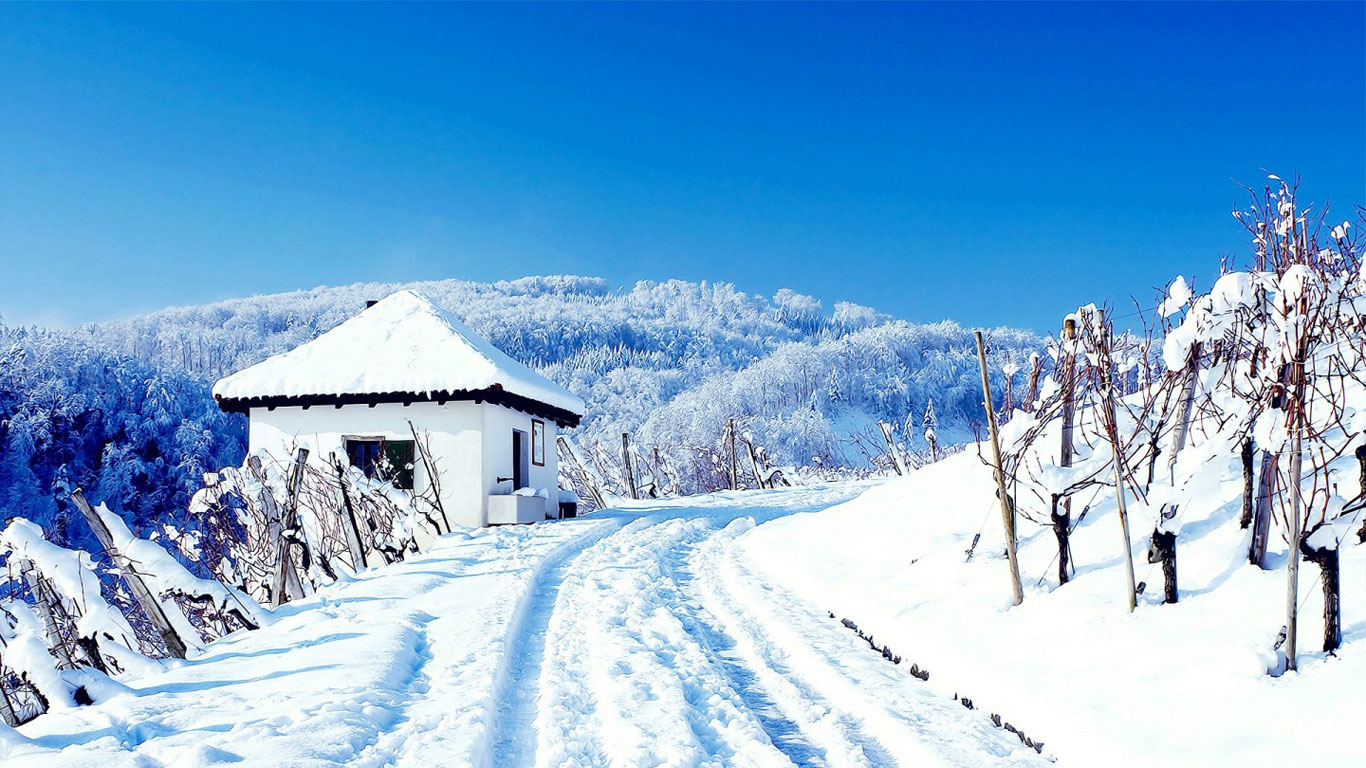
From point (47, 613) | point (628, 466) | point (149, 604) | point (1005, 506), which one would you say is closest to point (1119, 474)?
point (1005, 506)

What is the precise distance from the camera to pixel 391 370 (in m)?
15.3

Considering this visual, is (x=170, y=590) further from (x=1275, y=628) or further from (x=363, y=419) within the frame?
(x=363, y=419)

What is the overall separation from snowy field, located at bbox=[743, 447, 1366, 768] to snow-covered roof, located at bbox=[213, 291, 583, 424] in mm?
8869

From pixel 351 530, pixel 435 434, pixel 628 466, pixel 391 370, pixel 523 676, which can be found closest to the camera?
pixel 523 676

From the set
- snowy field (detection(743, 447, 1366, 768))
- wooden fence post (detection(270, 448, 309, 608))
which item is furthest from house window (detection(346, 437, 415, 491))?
snowy field (detection(743, 447, 1366, 768))

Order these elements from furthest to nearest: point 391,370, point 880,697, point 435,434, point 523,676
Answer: point 391,370
point 435,434
point 523,676
point 880,697

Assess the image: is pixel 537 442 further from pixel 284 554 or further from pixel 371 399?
pixel 284 554

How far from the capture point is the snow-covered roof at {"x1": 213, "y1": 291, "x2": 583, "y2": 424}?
14.8 meters

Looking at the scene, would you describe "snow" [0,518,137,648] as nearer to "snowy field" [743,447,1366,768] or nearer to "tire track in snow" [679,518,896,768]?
"tire track in snow" [679,518,896,768]

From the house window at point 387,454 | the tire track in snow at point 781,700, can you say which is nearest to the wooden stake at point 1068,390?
the tire track in snow at point 781,700

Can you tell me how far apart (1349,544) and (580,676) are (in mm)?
4680

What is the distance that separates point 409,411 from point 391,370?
2.83ft

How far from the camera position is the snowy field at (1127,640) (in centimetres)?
338

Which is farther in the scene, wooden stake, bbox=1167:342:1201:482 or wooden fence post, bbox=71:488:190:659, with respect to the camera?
wooden fence post, bbox=71:488:190:659
